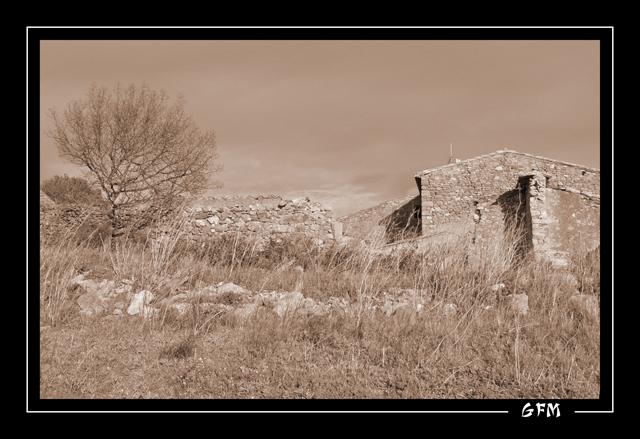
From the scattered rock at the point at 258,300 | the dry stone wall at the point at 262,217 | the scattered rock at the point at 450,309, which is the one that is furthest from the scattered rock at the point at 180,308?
the dry stone wall at the point at 262,217

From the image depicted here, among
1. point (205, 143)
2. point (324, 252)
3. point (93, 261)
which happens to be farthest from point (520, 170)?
point (93, 261)

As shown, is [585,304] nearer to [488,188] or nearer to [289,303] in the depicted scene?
[289,303]

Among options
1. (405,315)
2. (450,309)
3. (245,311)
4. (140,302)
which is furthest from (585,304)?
(140,302)

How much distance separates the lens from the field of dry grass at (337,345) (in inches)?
129

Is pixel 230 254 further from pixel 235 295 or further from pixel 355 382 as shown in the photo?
pixel 355 382

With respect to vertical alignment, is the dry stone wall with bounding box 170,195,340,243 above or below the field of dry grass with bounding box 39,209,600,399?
above

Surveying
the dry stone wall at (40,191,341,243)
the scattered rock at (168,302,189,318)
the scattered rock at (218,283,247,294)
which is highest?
the dry stone wall at (40,191,341,243)

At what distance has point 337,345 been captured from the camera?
3916 millimetres

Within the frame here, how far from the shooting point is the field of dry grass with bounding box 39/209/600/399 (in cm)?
328

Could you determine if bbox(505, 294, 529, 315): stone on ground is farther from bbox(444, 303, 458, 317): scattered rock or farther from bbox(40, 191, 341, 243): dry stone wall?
bbox(40, 191, 341, 243): dry stone wall

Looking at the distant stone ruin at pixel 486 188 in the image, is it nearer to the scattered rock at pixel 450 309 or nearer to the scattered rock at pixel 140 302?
the scattered rock at pixel 450 309

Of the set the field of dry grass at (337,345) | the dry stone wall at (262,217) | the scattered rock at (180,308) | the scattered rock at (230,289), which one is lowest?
the field of dry grass at (337,345)

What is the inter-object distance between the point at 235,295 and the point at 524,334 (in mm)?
3867

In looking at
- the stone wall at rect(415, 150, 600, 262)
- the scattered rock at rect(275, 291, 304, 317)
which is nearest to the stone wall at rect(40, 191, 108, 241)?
the scattered rock at rect(275, 291, 304, 317)
